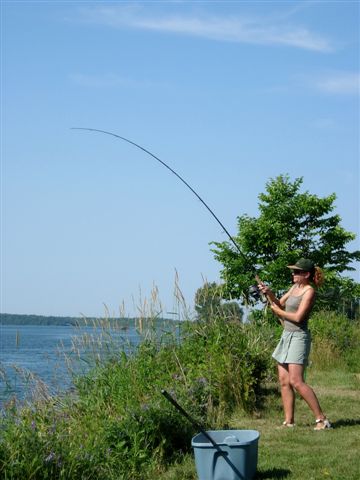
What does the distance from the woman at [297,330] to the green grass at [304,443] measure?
0.42m

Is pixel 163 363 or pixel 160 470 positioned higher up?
pixel 163 363

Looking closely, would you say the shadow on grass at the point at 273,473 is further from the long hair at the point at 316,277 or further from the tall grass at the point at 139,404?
the long hair at the point at 316,277

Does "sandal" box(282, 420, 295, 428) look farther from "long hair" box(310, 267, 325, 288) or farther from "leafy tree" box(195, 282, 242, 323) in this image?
"leafy tree" box(195, 282, 242, 323)

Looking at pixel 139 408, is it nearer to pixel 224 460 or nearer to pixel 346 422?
pixel 224 460

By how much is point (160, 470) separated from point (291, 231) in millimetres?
25846

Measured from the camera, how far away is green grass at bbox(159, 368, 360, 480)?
23.3 ft

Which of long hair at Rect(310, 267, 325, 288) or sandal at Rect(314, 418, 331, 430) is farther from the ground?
long hair at Rect(310, 267, 325, 288)

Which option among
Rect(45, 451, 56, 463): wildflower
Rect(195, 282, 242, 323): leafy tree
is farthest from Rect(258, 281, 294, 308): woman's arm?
Rect(45, 451, 56, 463): wildflower

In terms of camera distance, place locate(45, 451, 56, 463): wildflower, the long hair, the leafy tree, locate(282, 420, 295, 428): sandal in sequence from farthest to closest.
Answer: the leafy tree < locate(282, 420, 295, 428): sandal < the long hair < locate(45, 451, 56, 463): wildflower

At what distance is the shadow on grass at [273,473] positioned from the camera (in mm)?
7004

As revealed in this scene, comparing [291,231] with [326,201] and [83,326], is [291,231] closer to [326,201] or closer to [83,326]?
[326,201]

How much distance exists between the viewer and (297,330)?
28.3 ft

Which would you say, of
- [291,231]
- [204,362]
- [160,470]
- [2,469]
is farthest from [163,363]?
[291,231]

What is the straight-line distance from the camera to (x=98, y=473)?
22.5ft
